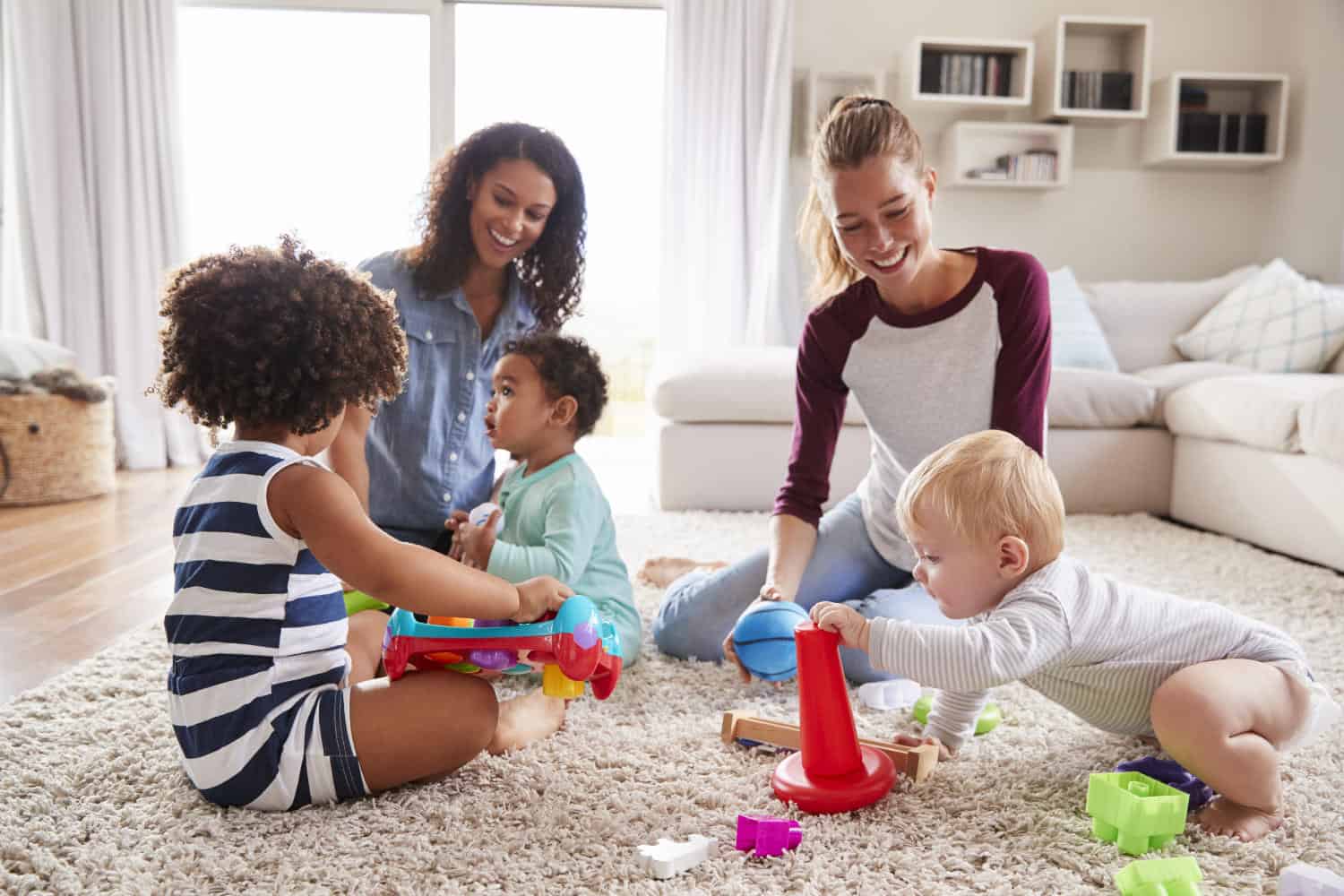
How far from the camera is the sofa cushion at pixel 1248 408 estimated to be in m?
2.73

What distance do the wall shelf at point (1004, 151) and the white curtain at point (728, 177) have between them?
2.36ft

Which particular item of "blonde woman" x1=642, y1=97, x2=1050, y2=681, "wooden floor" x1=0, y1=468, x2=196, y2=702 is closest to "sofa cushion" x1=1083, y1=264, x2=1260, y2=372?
"blonde woman" x1=642, y1=97, x2=1050, y2=681

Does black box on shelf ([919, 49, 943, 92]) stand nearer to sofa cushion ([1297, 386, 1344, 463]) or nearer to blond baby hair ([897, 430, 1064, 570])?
sofa cushion ([1297, 386, 1344, 463])

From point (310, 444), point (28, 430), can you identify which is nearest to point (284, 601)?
point (310, 444)

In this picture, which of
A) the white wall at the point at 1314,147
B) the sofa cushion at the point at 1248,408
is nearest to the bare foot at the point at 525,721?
the sofa cushion at the point at 1248,408

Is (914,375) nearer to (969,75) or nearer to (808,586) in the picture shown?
(808,586)

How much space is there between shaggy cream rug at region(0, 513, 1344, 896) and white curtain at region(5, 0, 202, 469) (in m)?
3.04

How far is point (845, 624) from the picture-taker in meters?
1.21

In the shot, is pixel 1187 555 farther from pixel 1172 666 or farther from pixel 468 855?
pixel 468 855

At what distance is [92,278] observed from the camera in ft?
14.1

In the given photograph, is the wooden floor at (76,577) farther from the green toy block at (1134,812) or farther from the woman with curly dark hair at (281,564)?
the green toy block at (1134,812)

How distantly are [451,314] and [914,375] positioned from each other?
2.73 ft

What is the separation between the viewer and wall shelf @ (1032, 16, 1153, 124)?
4477mm

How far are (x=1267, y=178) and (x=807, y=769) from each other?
15.3 feet
